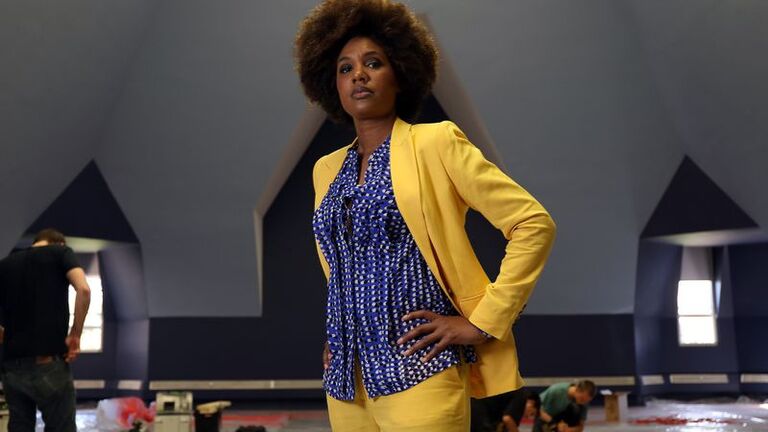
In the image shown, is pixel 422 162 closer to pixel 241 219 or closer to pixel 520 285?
pixel 520 285

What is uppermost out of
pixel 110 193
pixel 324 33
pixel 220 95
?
pixel 220 95

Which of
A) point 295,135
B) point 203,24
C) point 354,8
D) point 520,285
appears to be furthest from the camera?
point 295,135

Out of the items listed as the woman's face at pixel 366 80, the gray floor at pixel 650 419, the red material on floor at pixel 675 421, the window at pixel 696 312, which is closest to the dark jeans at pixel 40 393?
the woman's face at pixel 366 80

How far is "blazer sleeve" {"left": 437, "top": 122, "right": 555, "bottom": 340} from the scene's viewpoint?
1.55m

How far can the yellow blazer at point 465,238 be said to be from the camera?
1.56m

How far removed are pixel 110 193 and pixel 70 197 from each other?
44 centimetres

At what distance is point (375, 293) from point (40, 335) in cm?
281

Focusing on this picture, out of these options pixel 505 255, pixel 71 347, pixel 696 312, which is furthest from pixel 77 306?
pixel 696 312

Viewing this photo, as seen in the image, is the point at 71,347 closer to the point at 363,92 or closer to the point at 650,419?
the point at 363,92

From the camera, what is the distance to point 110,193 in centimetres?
1021

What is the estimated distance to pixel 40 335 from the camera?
3.93 metres

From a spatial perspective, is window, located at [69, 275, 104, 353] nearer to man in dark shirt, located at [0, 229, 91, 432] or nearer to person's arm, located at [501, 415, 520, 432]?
person's arm, located at [501, 415, 520, 432]

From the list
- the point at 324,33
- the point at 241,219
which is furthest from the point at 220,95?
the point at 324,33

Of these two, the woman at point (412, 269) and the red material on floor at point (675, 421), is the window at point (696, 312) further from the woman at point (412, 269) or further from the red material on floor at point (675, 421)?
the woman at point (412, 269)
